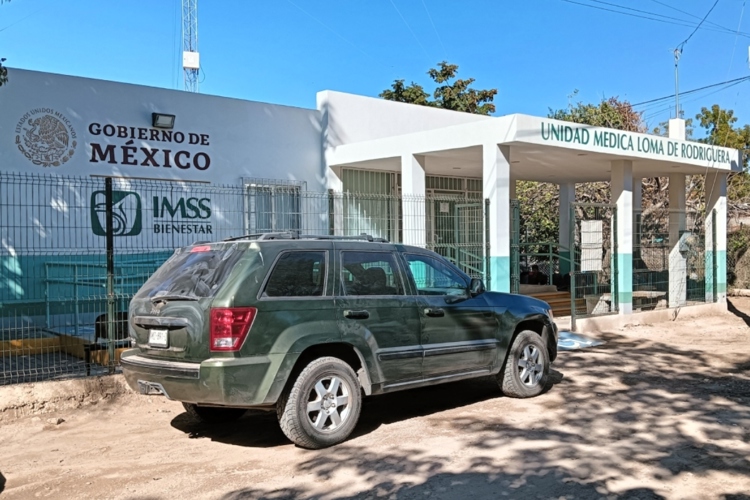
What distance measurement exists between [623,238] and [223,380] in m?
11.1

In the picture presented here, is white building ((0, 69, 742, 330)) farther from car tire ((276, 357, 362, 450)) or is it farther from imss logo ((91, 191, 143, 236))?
car tire ((276, 357, 362, 450))

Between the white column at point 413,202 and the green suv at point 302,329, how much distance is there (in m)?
5.34

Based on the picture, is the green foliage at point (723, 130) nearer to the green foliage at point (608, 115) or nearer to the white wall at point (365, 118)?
the green foliage at point (608, 115)

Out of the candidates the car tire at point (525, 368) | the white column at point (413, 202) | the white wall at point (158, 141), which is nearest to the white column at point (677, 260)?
the white column at point (413, 202)

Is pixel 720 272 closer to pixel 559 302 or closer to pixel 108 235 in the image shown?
pixel 559 302

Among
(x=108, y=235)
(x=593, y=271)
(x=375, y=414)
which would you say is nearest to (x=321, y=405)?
(x=375, y=414)

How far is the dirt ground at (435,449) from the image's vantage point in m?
4.95

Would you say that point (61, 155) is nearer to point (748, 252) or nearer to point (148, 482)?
point (148, 482)

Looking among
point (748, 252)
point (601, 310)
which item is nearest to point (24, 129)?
point (601, 310)

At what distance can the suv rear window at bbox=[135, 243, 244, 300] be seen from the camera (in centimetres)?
571

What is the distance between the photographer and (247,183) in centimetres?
1346

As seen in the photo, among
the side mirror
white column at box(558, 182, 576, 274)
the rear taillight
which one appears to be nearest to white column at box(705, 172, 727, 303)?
white column at box(558, 182, 576, 274)

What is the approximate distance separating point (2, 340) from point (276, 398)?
4.48 meters

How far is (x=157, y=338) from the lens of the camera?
230 inches
